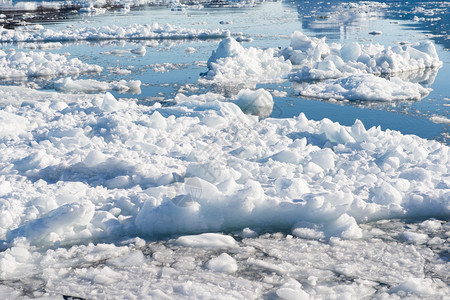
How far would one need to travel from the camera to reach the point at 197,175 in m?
5.10

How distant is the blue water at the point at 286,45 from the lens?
858cm

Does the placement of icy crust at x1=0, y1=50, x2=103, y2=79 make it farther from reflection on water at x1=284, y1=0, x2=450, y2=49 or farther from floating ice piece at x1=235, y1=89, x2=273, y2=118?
reflection on water at x1=284, y1=0, x2=450, y2=49

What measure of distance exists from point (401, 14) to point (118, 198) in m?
27.8

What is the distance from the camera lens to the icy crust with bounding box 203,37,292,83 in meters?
11.5

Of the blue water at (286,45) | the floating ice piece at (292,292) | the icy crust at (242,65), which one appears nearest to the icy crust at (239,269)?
the floating ice piece at (292,292)

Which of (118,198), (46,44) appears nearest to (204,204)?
(118,198)

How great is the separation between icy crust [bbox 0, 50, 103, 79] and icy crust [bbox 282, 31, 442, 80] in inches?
200

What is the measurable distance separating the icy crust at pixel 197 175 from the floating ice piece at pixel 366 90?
295 centimetres

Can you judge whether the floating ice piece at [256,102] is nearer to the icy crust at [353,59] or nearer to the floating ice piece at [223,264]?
the icy crust at [353,59]

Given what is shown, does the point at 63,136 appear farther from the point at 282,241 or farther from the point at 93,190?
the point at 282,241

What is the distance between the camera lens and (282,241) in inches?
157

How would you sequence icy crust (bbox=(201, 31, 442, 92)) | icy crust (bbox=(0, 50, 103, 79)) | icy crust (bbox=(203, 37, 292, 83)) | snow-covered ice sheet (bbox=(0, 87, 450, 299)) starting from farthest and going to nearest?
icy crust (bbox=(0, 50, 103, 79)) < icy crust (bbox=(201, 31, 442, 92)) < icy crust (bbox=(203, 37, 292, 83)) < snow-covered ice sheet (bbox=(0, 87, 450, 299))

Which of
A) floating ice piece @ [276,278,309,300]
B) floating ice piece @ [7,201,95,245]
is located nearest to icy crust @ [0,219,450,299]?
floating ice piece @ [276,278,309,300]

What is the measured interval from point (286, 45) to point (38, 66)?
25.2ft
